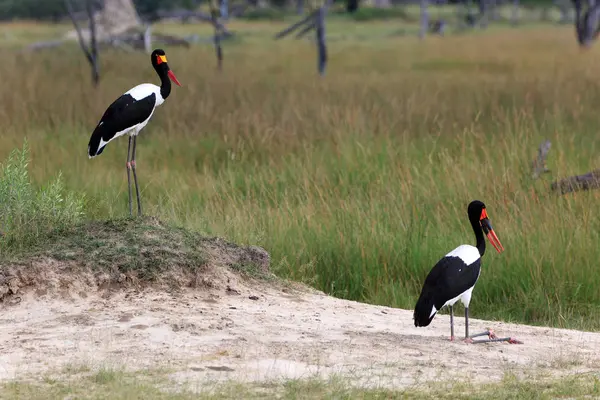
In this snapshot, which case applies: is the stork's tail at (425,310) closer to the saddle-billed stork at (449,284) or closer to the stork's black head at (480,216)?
the saddle-billed stork at (449,284)

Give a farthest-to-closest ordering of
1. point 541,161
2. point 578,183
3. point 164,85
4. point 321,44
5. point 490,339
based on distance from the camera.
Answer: point 321,44, point 541,161, point 578,183, point 164,85, point 490,339

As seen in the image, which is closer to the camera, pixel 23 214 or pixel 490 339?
pixel 490 339

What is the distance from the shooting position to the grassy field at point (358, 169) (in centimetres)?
864

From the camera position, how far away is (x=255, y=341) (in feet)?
21.1

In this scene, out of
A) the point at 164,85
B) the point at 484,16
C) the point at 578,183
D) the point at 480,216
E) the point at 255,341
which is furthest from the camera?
the point at 484,16

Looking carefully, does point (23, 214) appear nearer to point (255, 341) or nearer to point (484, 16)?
point (255, 341)

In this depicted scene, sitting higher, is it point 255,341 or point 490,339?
point 255,341

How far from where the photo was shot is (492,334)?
6.77 meters

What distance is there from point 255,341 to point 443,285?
3.66 feet

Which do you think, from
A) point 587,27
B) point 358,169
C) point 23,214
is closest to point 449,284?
point 23,214

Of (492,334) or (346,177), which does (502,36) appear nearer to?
(346,177)

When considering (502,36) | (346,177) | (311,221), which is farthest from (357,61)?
(311,221)

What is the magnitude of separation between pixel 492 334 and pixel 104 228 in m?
2.91

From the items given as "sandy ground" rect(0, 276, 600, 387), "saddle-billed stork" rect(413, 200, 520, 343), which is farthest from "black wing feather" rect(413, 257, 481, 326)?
"sandy ground" rect(0, 276, 600, 387)
